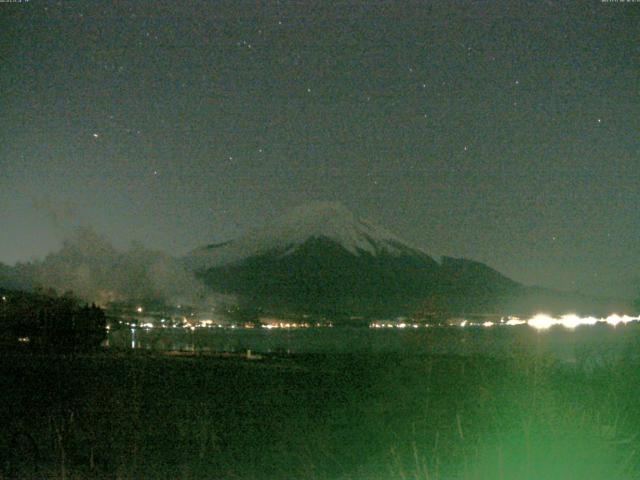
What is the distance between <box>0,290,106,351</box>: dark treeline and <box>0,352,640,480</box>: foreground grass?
119 ft

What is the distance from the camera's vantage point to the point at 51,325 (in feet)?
198

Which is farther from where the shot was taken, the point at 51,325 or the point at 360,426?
the point at 51,325

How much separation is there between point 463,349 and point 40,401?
13945 millimetres

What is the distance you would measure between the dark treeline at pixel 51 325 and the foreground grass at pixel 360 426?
1427 inches

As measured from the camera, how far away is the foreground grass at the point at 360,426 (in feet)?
28.1

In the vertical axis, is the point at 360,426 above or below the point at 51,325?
below

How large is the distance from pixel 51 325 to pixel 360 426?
163ft

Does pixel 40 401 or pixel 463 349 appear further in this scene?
pixel 463 349

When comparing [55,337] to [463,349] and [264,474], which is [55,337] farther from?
[264,474]

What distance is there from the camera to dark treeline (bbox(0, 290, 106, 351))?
5969cm

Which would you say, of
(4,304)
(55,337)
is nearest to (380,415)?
(55,337)

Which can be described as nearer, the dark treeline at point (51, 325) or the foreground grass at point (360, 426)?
the foreground grass at point (360, 426)

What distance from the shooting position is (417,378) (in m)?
21.7

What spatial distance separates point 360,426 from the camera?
607 inches
